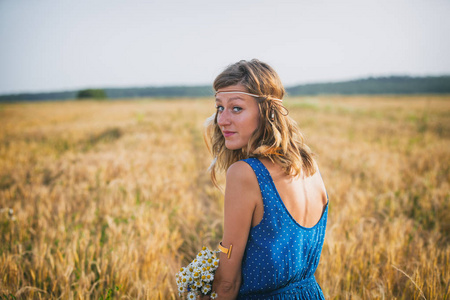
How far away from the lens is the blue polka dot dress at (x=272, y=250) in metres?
1.32

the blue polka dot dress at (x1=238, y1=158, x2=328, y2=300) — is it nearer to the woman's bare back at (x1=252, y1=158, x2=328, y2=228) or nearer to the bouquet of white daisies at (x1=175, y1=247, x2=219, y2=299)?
the woman's bare back at (x1=252, y1=158, x2=328, y2=228)

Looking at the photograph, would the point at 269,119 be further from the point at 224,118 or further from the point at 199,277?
the point at 199,277

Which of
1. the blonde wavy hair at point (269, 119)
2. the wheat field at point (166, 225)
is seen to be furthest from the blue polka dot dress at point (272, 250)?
the wheat field at point (166, 225)

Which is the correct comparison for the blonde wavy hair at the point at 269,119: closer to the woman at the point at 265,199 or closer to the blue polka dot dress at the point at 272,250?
the woman at the point at 265,199

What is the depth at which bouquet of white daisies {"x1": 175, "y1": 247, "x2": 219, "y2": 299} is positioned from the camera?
1.32m

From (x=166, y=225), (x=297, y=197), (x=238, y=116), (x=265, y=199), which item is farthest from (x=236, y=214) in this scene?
(x=166, y=225)

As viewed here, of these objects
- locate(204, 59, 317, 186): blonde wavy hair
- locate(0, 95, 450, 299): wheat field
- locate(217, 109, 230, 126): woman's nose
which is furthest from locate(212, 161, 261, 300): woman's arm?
locate(0, 95, 450, 299): wheat field

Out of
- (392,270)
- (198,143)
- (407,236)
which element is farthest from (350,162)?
(198,143)

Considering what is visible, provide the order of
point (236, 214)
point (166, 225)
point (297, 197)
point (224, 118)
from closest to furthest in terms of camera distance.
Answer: point (236, 214), point (297, 197), point (224, 118), point (166, 225)

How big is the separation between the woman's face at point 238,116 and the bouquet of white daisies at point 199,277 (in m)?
0.64

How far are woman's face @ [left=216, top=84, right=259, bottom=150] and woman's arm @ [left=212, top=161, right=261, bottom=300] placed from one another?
25cm

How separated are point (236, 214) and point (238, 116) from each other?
56 cm

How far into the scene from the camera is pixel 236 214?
129cm

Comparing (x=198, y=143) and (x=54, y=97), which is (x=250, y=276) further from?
(x=54, y=97)
